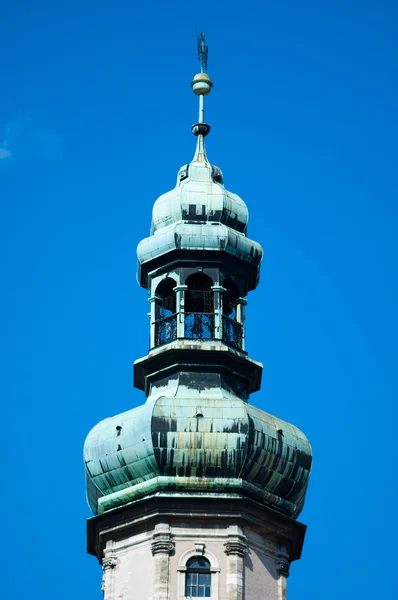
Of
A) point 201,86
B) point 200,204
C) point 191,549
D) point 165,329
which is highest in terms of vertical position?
point 201,86

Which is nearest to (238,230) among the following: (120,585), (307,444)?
(307,444)

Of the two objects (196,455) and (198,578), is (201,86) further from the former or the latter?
(198,578)

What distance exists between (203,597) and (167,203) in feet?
40.5

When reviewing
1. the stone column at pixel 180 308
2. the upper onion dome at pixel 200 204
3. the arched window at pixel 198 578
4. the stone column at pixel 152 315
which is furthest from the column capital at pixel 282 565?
→ the upper onion dome at pixel 200 204

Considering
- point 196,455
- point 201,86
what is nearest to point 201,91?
point 201,86

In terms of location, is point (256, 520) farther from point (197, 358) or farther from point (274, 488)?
point (197, 358)

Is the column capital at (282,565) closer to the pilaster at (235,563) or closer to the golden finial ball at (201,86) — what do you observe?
the pilaster at (235,563)

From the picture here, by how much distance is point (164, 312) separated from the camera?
66688 mm

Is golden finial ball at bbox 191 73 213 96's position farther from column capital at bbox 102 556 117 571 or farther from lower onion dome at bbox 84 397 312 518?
column capital at bbox 102 556 117 571

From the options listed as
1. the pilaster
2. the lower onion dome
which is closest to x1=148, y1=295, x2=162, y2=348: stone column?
the lower onion dome

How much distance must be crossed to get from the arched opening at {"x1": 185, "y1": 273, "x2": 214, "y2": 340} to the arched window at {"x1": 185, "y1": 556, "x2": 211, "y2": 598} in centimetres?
692

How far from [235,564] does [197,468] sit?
8.89 ft

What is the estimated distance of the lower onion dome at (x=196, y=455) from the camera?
6188cm

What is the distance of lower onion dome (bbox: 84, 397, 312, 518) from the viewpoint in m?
61.9
